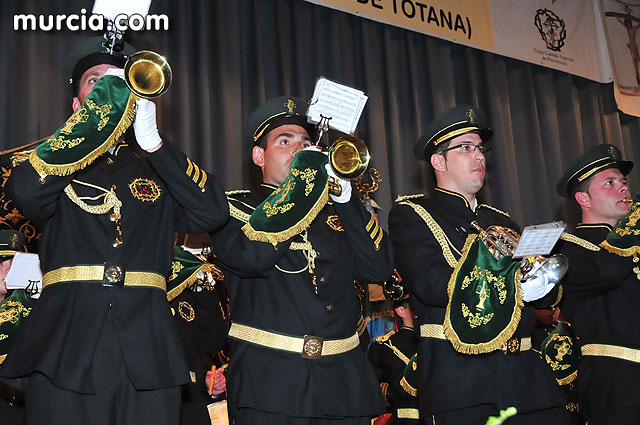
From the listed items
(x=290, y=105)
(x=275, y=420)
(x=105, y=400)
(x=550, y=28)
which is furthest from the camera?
(x=550, y=28)

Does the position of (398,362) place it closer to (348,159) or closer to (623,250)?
(623,250)

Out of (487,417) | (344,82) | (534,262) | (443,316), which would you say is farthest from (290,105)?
(344,82)

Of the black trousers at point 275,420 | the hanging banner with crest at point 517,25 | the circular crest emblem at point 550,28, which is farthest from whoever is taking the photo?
the circular crest emblem at point 550,28

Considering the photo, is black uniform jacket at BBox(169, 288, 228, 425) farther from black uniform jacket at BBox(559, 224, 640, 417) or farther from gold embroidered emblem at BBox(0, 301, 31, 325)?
black uniform jacket at BBox(559, 224, 640, 417)

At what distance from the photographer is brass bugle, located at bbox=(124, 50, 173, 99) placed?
7.64 feet

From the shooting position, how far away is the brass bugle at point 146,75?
2.33 metres

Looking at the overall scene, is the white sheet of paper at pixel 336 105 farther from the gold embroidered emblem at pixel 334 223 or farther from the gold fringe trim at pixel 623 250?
the gold fringe trim at pixel 623 250

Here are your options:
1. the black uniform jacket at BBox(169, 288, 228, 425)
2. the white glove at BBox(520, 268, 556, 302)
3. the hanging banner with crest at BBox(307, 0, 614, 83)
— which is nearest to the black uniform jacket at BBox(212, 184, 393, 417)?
the white glove at BBox(520, 268, 556, 302)

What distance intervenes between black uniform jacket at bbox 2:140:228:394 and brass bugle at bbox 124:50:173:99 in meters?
0.25

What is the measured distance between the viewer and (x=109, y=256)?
2.36 meters

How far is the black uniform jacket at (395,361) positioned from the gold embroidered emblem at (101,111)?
2540mm

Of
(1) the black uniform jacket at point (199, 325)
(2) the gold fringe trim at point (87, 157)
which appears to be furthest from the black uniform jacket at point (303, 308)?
(1) the black uniform jacket at point (199, 325)

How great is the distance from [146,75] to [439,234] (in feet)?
4.92

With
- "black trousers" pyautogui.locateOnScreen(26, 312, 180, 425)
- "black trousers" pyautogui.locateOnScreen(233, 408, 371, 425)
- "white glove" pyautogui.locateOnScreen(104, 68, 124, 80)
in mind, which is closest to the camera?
"black trousers" pyautogui.locateOnScreen(26, 312, 180, 425)
